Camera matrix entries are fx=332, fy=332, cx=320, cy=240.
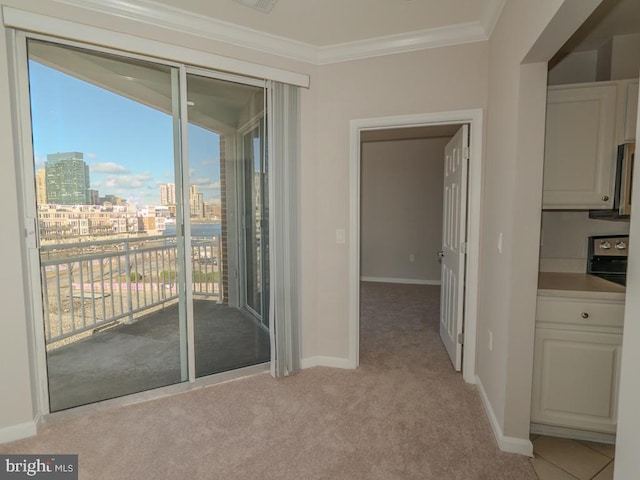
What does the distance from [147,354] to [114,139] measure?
1689 millimetres

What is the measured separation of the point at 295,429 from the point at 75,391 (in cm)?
158

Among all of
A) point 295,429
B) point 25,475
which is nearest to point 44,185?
point 25,475

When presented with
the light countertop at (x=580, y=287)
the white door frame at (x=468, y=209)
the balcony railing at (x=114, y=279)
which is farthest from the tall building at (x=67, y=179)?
the light countertop at (x=580, y=287)

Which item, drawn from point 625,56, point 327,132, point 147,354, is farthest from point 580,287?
point 147,354

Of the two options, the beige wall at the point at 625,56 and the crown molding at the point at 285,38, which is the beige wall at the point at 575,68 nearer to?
the beige wall at the point at 625,56

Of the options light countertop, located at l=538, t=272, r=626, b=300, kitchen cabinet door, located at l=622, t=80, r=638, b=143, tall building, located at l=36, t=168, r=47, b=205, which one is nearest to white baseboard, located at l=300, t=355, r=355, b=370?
light countertop, located at l=538, t=272, r=626, b=300

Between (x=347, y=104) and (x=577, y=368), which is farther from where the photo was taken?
(x=347, y=104)

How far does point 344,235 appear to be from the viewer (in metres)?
2.83

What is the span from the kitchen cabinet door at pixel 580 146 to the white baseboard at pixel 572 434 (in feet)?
4.35

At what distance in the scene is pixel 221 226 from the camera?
104 inches

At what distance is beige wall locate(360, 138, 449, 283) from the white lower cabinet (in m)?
4.21

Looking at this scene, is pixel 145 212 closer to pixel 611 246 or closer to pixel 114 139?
pixel 114 139

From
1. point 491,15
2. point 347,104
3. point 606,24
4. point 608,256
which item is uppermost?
point 491,15

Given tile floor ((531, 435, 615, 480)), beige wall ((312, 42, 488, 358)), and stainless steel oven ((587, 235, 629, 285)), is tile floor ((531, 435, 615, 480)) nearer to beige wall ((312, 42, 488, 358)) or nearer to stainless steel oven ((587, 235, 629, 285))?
stainless steel oven ((587, 235, 629, 285))
